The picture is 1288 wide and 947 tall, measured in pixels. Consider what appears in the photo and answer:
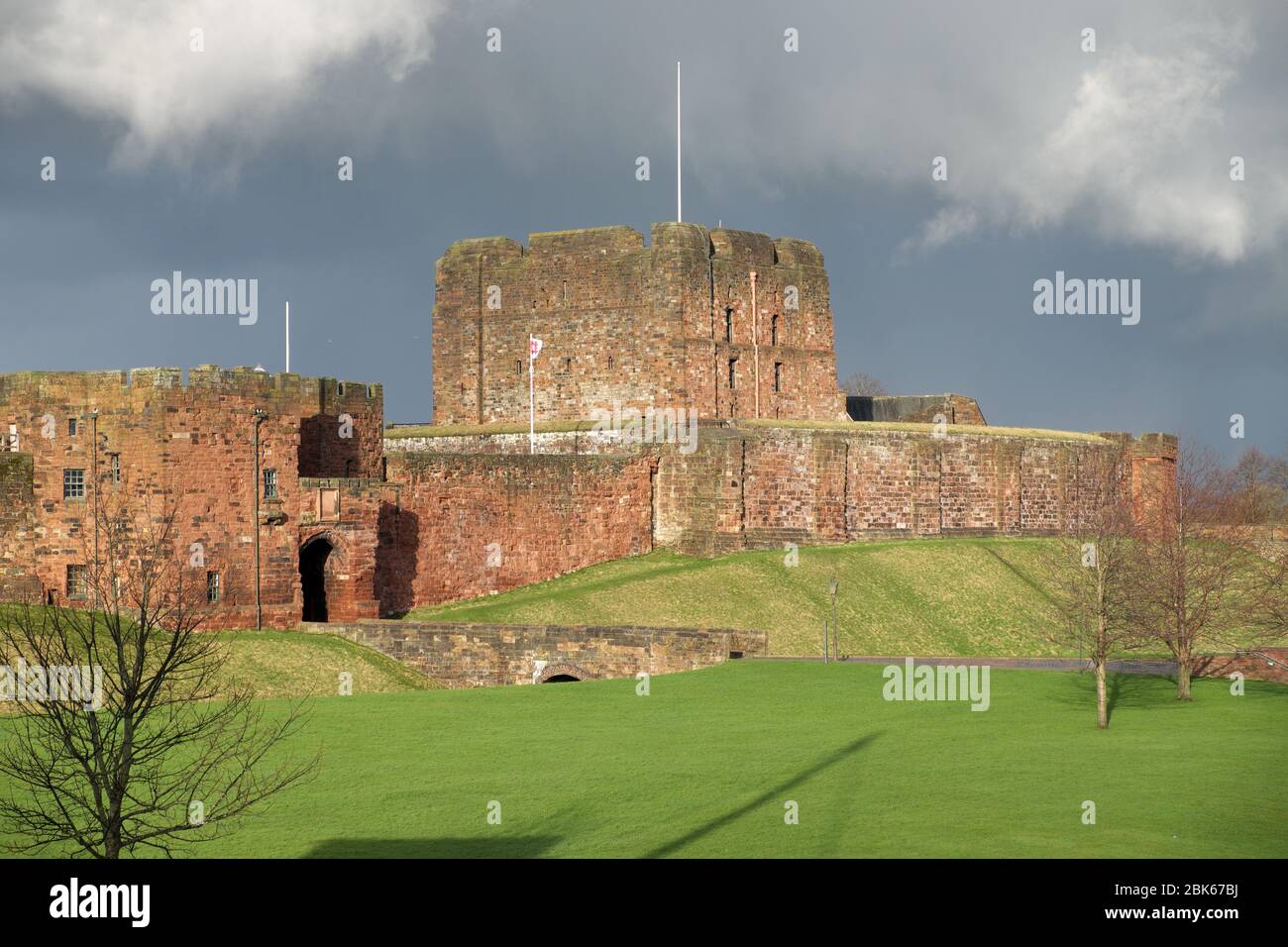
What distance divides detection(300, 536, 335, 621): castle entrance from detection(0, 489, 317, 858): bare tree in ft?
17.8

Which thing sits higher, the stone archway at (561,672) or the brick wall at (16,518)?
the brick wall at (16,518)

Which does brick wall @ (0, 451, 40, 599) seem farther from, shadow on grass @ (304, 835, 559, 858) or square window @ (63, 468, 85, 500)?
shadow on grass @ (304, 835, 559, 858)

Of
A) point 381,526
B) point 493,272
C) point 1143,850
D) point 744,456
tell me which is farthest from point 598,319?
point 1143,850

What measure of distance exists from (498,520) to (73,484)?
1467cm

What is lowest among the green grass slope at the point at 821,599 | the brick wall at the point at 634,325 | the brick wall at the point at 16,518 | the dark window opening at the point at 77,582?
the green grass slope at the point at 821,599

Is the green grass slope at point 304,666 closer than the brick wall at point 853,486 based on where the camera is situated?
Yes

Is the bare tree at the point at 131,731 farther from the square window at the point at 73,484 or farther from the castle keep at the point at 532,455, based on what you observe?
the castle keep at the point at 532,455

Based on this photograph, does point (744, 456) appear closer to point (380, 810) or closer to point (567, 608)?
point (567, 608)

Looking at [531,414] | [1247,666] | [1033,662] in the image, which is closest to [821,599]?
[1033,662]

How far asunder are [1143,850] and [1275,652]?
24043mm

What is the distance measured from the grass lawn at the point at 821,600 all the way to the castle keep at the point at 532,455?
7.35 feet

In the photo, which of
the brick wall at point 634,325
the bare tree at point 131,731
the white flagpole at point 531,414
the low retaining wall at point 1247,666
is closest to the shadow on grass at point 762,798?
the bare tree at point 131,731

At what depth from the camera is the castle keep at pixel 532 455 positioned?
43.7 metres

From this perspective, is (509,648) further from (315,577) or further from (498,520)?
(498,520)
